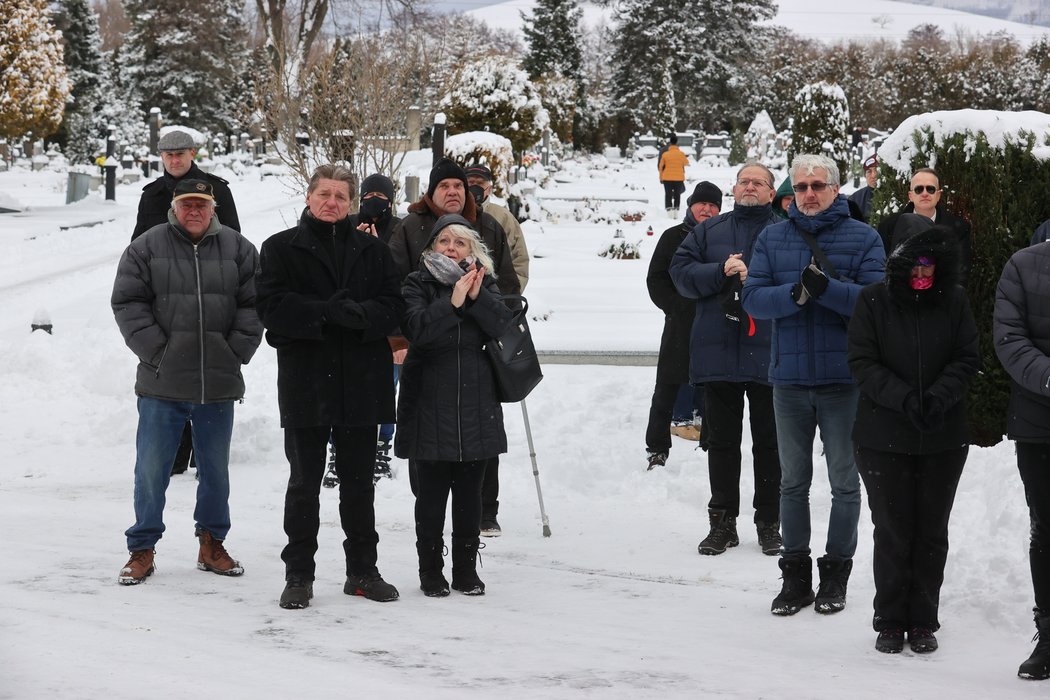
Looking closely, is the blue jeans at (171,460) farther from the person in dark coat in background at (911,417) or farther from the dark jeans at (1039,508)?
the dark jeans at (1039,508)

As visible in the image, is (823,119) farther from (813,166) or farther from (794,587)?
(794,587)

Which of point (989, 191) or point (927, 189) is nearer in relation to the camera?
point (927, 189)

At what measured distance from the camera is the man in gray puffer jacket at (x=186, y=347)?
617cm

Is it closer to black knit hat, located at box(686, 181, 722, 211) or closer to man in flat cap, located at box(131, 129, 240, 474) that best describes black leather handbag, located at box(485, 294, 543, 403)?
black knit hat, located at box(686, 181, 722, 211)

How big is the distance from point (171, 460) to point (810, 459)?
120 inches

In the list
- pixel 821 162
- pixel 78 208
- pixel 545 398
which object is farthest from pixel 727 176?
pixel 821 162

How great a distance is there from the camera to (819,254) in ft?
19.2

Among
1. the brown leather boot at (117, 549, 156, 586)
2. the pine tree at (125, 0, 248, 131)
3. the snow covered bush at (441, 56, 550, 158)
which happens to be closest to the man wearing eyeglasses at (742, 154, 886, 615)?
the brown leather boot at (117, 549, 156, 586)

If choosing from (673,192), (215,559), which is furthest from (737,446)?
(673,192)

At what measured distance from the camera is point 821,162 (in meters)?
5.89

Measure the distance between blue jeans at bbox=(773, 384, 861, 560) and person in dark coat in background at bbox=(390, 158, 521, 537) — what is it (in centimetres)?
189

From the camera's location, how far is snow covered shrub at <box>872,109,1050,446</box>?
7633 mm

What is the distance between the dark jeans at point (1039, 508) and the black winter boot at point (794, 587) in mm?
1090

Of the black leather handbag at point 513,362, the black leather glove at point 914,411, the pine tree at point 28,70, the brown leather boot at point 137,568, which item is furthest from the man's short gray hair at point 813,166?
the pine tree at point 28,70
